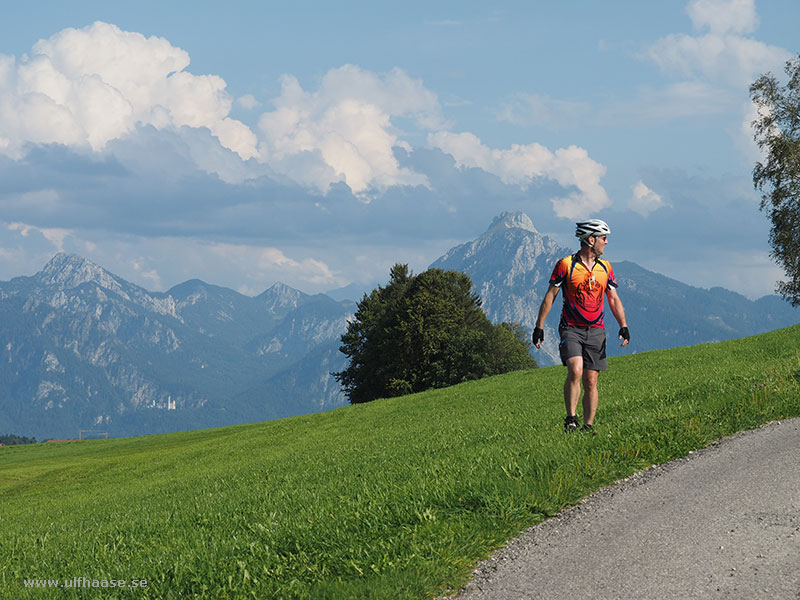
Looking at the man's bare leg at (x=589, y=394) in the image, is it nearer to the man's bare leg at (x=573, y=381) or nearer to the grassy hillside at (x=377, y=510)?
the man's bare leg at (x=573, y=381)

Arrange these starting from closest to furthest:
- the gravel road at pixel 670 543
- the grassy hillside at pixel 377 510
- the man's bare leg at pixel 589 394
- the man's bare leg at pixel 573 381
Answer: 1. the gravel road at pixel 670 543
2. the grassy hillside at pixel 377 510
3. the man's bare leg at pixel 573 381
4. the man's bare leg at pixel 589 394

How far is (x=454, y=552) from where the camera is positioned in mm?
7277

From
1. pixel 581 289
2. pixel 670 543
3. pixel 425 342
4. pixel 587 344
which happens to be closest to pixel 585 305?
pixel 581 289

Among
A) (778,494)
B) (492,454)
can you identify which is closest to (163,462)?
(492,454)

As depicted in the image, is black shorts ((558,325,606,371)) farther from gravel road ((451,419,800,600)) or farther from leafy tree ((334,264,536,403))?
leafy tree ((334,264,536,403))

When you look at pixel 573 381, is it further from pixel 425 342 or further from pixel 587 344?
pixel 425 342

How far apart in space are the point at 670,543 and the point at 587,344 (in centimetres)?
517

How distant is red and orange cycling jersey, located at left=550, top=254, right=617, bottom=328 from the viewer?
11.9m

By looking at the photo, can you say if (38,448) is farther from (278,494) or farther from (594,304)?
(594,304)

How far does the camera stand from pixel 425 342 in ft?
264

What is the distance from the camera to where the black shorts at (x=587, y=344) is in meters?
11.9

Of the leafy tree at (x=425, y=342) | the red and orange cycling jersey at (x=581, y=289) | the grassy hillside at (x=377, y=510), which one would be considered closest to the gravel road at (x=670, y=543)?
the grassy hillside at (x=377, y=510)

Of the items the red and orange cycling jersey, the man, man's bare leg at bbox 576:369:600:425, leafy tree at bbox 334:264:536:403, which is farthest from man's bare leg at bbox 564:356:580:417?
leafy tree at bbox 334:264:536:403

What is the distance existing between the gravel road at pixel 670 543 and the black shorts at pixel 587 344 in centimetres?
265
